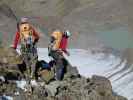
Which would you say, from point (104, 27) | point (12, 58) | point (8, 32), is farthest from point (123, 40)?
point (12, 58)

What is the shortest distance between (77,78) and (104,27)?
50.0 feet

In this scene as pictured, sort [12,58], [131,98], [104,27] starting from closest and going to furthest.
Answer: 1. [12,58]
2. [131,98]
3. [104,27]

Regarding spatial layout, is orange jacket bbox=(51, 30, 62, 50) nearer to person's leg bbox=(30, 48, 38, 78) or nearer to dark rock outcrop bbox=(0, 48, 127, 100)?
person's leg bbox=(30, 48, 38, 78)

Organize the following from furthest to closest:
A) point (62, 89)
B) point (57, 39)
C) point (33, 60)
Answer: point (57, 39)
point (33, 60)
point (62, 89)

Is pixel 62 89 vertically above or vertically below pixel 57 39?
below

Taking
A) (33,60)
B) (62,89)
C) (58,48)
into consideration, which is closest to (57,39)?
(58,48)

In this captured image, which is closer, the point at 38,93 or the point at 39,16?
the point at 38,93

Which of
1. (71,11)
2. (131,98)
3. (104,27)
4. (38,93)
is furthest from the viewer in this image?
(71,11)

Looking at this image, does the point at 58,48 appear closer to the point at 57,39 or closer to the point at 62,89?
the point at 57,39

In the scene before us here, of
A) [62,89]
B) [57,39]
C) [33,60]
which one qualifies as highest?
[57,39]

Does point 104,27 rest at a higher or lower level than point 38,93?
higher

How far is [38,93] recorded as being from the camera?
664 inches

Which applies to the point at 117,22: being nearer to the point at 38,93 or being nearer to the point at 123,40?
the point at 123,40

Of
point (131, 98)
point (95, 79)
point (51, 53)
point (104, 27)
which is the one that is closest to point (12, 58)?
point (51, 53)
